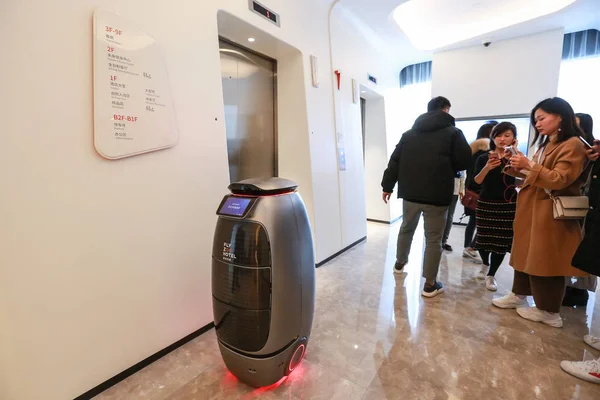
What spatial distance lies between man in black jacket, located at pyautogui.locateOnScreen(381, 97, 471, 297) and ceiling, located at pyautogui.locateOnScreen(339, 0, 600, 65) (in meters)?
1.54

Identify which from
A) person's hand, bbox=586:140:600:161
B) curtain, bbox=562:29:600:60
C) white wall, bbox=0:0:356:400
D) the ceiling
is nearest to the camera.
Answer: white wall, bbox=0:0:356:400

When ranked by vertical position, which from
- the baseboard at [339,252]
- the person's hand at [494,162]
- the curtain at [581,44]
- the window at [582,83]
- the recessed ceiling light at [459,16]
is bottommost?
the baseboard at [339,252]

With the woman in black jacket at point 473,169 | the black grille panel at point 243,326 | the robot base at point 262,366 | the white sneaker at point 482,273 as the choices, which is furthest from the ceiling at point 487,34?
the robot base at point 262,366

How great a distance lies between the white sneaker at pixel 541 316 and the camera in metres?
1.72

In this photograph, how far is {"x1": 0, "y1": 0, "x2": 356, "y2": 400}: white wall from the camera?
1037 millimetres

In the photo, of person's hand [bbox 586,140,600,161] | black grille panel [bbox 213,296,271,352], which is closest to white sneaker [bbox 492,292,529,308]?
person's hand [bbox 586,140,600,161]

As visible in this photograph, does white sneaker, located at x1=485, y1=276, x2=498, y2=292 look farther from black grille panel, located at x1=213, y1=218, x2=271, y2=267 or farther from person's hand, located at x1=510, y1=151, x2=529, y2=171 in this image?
black grille panel, located at x1=213, y1=218, x2=271, y2=267

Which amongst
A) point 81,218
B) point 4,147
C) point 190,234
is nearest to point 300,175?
point 190,234

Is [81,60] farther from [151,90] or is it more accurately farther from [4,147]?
[4,147]

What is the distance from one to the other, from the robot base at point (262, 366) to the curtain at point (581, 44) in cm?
471

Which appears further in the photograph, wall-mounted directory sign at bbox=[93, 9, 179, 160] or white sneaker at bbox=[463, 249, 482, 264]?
white sneaker at bbox=[463, 249, 482, 264]

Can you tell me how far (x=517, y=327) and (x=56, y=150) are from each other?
8.32ft

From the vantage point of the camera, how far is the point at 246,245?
1134mm

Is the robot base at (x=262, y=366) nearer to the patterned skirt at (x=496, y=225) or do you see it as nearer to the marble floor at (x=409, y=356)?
the marble floor at (x=409, y=356)
